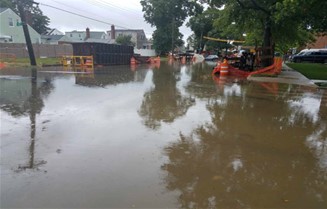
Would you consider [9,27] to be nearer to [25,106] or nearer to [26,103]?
[26,103]

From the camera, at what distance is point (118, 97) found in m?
10.9

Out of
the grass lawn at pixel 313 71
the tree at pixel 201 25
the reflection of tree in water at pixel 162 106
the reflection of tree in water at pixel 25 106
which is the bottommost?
the reflection of tree in water at pixel 162 106

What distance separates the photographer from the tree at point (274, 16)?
658 inches

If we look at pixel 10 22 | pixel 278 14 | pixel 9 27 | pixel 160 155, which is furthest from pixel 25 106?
pixel 10 22

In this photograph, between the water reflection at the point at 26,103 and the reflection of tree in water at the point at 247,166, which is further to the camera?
the water reflection at the point at 26,103

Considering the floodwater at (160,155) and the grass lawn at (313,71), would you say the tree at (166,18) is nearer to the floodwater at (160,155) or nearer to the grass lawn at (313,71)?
the grass lawn at (313,71)

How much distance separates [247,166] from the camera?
191 inches

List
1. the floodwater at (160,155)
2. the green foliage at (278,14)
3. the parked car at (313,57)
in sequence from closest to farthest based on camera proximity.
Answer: the floodwater at (160,155)
the green foliage at (278,14)
the parked car at (313,57)

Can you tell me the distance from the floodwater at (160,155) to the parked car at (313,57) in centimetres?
3666

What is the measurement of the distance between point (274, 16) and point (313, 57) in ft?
95.4

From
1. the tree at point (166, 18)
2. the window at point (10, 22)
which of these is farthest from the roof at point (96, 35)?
the window at point (10, 22)

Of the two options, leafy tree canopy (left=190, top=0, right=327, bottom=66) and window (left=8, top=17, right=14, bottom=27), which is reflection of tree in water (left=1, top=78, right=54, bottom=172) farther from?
window (left=8, top=17, right=14, bottom=27)

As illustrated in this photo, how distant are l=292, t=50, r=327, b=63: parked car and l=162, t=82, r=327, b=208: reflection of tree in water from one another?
128ft

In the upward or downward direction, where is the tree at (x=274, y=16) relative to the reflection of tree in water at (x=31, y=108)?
upward
